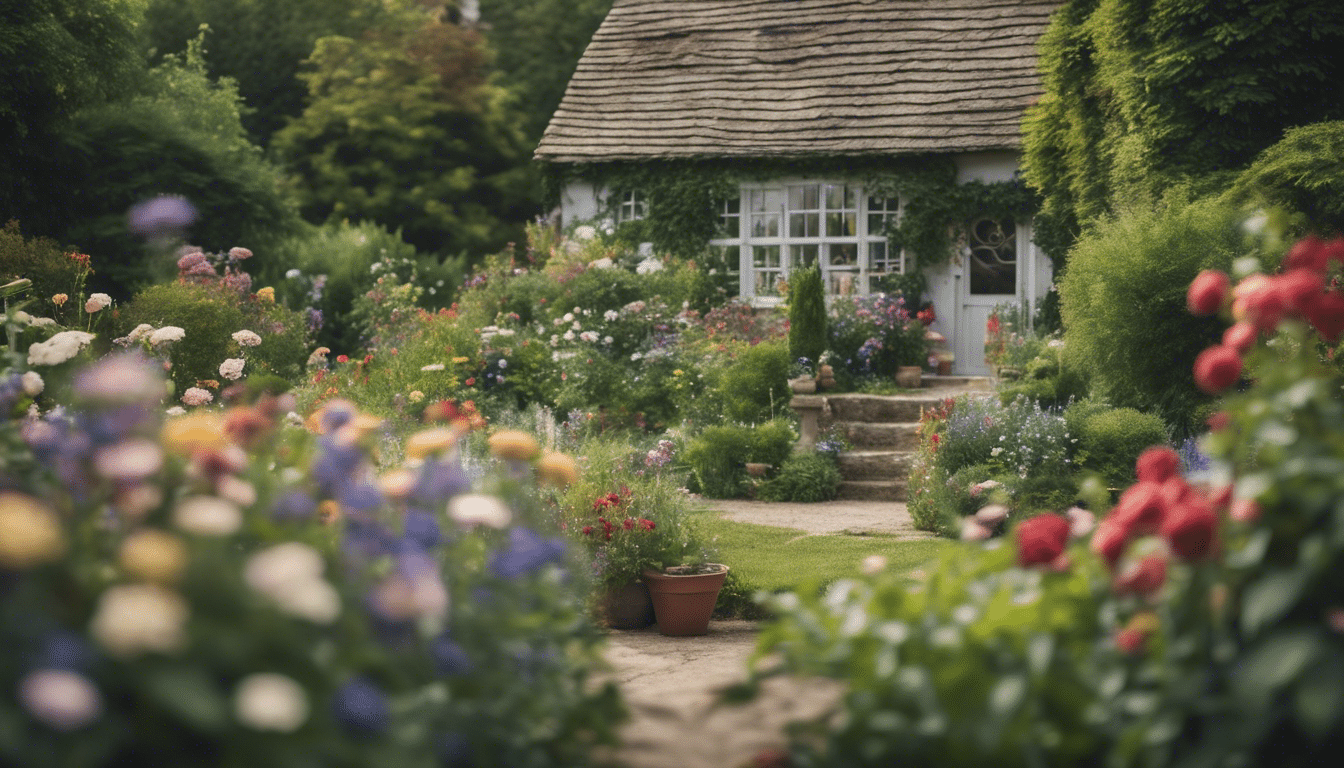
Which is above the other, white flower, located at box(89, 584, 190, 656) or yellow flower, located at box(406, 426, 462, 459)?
yellow flower, located at box(406, 426, 462, 459)

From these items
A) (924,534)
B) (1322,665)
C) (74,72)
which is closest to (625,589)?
(924,534)

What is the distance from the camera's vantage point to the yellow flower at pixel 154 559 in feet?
4.89

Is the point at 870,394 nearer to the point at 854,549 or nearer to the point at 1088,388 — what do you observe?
the point at 1088,388

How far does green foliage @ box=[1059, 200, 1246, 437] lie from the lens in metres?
8.59

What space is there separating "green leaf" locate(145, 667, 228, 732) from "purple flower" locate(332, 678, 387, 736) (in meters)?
0.16

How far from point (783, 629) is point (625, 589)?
4.39 metres

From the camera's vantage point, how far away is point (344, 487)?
6.83ft

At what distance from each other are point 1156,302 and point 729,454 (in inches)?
153

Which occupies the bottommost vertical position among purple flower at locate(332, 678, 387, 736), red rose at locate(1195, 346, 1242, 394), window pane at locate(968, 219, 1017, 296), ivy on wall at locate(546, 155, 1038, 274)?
purple flower at locate(332, 678, 387, 736)

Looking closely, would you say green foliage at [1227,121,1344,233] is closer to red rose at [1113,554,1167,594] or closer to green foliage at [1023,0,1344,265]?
green foliage at [1023,0,1344,265]

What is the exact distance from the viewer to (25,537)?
145cm

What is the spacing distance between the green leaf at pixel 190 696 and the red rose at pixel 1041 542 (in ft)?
4.69

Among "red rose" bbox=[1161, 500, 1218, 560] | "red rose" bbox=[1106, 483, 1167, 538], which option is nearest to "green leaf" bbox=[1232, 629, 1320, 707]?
"red rose" bbox=[1161, 500, 1218, 560]

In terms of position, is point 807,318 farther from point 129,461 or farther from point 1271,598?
point 129,461
